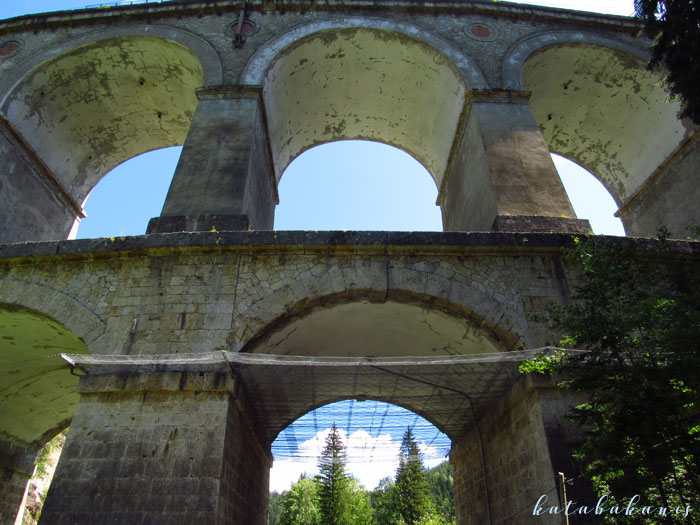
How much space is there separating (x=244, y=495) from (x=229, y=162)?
4962 mm

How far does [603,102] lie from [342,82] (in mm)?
5916

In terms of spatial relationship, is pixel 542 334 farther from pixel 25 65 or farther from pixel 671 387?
pixel 25 65

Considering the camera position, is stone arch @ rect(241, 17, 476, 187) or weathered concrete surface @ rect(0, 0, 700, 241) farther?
stone arch @ rect(241, 17, 476, 187)

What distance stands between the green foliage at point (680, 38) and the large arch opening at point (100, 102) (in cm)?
792

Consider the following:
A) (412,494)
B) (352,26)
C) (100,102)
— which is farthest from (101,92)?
(412,494)

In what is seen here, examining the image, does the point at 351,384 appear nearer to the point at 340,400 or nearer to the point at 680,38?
the point at 340,400

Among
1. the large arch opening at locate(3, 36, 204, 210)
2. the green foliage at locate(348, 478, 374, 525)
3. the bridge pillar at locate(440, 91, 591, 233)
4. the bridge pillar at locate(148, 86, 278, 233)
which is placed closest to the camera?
the bridge pillar at locate(148, 86, 278, 233)

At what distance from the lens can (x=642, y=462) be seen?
378 cm

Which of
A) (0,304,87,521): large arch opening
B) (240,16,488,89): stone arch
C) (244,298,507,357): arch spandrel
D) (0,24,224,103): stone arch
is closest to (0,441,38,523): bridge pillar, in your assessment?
(0,304,87,521): large arch opening

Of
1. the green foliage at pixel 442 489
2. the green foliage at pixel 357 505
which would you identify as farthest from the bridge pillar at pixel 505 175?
the green foliage at pixel 442 489

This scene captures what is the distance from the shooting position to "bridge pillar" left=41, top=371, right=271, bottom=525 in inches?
183

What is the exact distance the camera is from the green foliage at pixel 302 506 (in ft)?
99.6

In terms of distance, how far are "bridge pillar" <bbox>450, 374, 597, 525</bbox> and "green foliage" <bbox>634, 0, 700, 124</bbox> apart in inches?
180

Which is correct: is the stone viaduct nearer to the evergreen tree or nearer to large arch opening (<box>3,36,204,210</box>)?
large arch opening (<box>3,36,204,210</box>)
